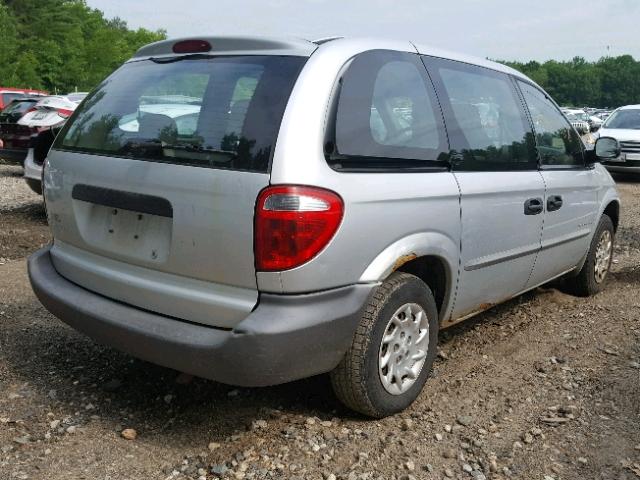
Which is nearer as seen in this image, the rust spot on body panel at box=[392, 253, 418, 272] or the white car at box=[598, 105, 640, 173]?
the rust spot on body panel at box=[392, 253, 418, 272]

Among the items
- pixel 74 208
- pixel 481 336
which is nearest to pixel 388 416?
pixel 481 336

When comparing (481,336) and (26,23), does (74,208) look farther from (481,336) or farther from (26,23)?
(26,23)

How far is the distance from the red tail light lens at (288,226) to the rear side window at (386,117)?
0.24m

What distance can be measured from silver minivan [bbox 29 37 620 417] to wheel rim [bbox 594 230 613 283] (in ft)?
6.56

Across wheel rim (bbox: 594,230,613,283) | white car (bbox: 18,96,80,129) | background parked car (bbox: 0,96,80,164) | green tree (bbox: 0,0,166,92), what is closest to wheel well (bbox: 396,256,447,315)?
wheel rim (bbox: 594,230,613,283)

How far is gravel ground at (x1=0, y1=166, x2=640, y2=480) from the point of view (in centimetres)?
277

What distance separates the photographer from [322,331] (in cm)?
264

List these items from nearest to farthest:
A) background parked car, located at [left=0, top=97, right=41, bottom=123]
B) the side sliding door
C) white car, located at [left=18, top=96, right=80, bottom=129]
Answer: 1. the side sliding door
2. white car, located at [left=18, top=96, right=80, bottom=129]
3. background parked car, located at [left=0, top=97, right=41, bottom=123]

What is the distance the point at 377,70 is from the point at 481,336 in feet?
7.07

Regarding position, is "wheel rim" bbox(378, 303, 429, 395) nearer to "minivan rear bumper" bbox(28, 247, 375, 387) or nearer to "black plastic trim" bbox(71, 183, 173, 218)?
"minivan rear bumper" bbox(28, 247, 375, 387)

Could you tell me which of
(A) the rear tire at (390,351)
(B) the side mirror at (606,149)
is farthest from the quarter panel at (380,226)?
(B) the side mirror at (606,149)

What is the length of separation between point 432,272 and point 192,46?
1.66 m

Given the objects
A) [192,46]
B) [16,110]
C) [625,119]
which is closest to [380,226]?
[192,46]

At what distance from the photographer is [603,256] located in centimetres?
548
